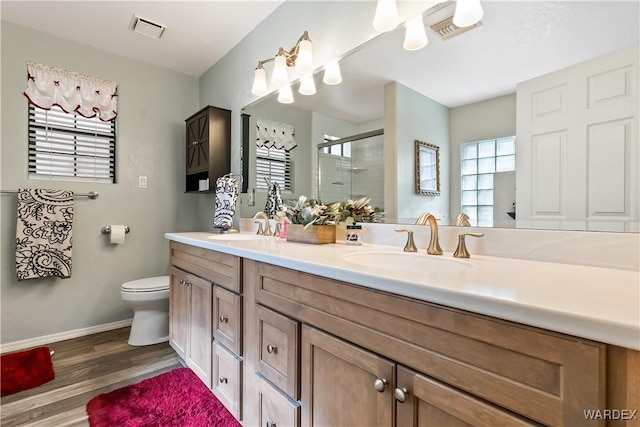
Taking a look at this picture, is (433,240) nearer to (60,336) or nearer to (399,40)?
(399,40)

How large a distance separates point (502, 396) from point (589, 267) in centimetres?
57

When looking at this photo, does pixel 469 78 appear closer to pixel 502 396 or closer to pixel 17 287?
pixel 502 396

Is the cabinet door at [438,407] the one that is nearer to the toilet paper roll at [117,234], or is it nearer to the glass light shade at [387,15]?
the glass light shade at [387,15]

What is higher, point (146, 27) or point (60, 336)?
point (146, 27)

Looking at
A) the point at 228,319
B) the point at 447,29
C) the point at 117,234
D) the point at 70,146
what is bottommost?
the point at 228,319

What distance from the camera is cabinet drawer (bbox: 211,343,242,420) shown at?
127 cm

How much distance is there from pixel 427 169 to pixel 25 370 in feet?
8.54

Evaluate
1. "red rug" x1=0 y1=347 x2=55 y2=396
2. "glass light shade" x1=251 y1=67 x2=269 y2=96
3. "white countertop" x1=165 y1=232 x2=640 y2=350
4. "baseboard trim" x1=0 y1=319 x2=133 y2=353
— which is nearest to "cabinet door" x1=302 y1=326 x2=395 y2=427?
"white countertop" x1=165 y1=232 x2=640 y2=350

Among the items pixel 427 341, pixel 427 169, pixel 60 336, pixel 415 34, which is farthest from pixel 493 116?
pixel 60 336

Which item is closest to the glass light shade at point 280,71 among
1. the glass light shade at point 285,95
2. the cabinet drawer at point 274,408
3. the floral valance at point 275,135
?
the glass light shade at point 285,95

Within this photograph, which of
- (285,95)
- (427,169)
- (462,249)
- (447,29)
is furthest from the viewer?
(285,95)

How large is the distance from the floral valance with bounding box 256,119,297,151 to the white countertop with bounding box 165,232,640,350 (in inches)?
47.5

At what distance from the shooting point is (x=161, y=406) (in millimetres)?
1508

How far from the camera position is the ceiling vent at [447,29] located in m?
1.14
